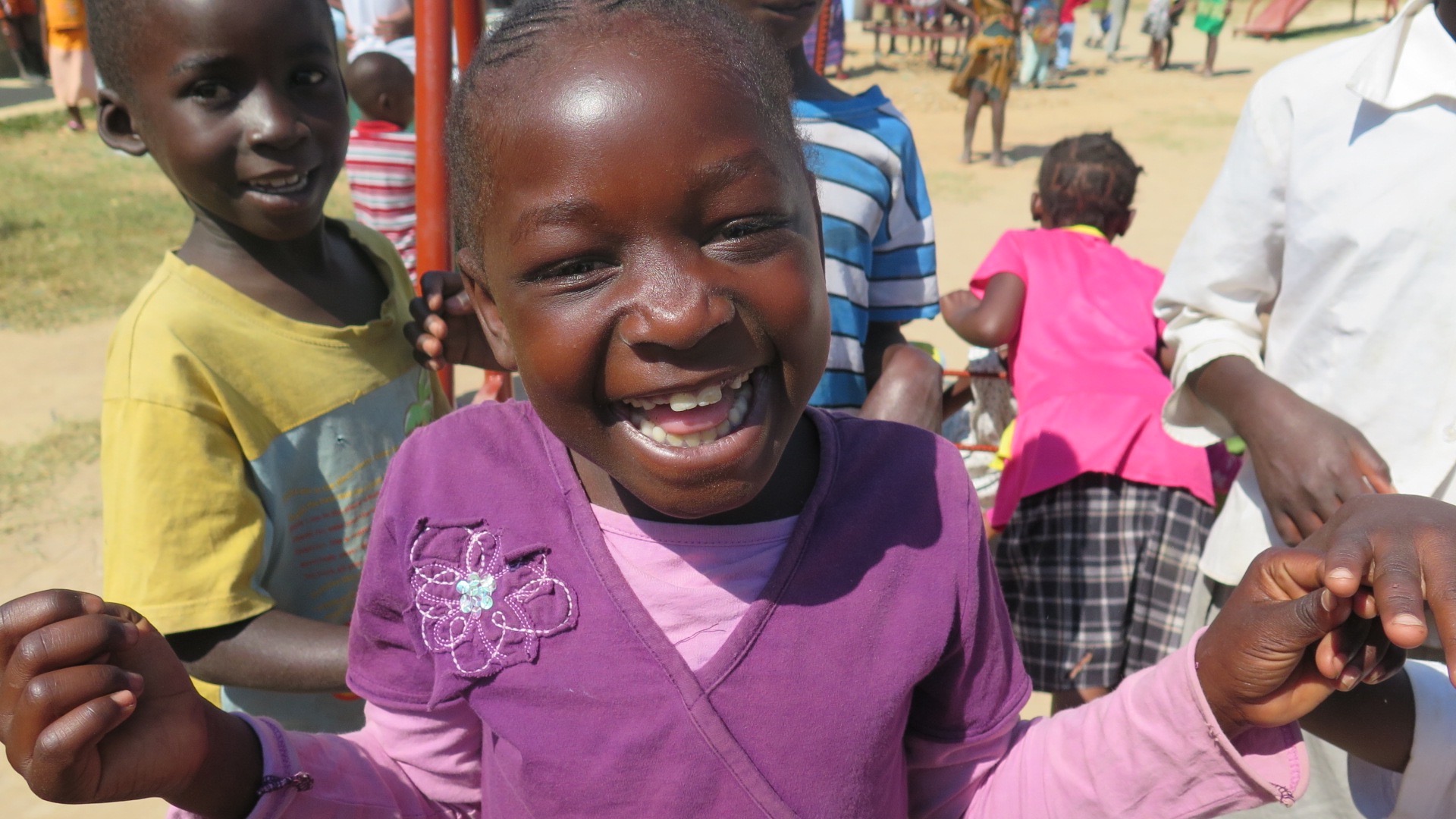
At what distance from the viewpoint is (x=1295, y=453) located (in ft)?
5.33

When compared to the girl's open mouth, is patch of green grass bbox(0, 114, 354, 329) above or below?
below

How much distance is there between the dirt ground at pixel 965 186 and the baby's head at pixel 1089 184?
2.33m

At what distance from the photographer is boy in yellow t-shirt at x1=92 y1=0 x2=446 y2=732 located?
1477 millimetres

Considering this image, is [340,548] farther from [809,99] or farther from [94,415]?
[94,415]

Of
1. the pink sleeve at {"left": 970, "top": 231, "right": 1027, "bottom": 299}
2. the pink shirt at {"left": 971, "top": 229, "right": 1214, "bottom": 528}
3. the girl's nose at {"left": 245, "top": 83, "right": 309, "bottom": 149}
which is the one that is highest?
the girl's nose at {"left": 245, "top": 83, "right": 309, "bottom": 149}

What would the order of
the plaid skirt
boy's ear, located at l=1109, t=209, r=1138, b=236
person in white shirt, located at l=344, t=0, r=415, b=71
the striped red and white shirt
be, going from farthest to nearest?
person in white shirt, located at l=344, t=0, r=415, b=71 < the striped red and white shirt < boy's ear, located at l=1109, t=209, r=1138, b=236 < the plaid skirt

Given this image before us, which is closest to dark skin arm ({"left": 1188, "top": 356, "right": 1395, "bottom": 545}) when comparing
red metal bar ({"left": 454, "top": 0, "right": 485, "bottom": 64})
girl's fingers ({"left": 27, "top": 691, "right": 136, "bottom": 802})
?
girl's fingers ({"left": 27, "top": 691, "right": 136, "bottom": 802})

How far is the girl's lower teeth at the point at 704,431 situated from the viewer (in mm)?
1096

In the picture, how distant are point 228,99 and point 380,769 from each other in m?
1.05

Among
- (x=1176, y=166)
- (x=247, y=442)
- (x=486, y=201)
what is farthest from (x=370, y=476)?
(x=1176, y=166)

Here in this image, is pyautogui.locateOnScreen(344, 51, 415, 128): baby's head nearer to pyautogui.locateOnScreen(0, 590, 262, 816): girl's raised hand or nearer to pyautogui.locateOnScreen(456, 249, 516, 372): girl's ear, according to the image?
pyautogui.locateOnScreen(456, 249, 516, 372): girl's ear

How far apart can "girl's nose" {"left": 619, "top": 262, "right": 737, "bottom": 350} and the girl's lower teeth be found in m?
0.11

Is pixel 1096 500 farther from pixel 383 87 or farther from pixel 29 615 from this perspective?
pixel 383 87

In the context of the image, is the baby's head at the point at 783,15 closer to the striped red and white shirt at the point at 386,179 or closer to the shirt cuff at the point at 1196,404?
the shirt cuff at the point at 1196,404
